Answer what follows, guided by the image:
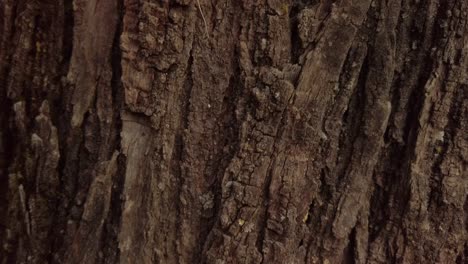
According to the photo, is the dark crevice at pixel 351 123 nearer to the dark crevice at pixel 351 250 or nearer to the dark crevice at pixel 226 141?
the dark crevice at pixel 351 250

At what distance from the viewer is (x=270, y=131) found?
1.64 metres

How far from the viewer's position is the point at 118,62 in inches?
68.1

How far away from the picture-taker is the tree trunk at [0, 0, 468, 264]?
5.40 feet

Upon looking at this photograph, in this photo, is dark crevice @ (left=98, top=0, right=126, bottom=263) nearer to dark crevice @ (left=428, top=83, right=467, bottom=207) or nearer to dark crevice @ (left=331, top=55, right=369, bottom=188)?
dark crevice @ (left=331, top=55, right=369, bottom=188)

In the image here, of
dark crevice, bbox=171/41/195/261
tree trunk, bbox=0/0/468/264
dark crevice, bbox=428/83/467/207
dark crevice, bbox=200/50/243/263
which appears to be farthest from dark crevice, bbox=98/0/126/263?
dark crevice, bbox=428/83/467/207

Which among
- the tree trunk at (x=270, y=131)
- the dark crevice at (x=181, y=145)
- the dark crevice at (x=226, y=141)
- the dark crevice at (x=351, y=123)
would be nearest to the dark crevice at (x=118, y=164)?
the tree trunk at (x=270, y=131)

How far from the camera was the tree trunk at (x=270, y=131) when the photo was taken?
1.64 m

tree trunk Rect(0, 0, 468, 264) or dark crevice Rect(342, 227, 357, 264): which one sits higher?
tree trunk Rect(0, 0, 468, 264)

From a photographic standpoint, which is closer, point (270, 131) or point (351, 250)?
point (270, 131)

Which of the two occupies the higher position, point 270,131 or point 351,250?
point 270,131

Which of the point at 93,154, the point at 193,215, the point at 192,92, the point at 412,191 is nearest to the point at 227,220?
the point at 193,215

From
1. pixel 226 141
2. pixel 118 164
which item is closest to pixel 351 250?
pixel 226 141

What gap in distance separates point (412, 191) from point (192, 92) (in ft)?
3.19

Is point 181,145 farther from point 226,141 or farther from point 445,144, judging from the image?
point 445,144
